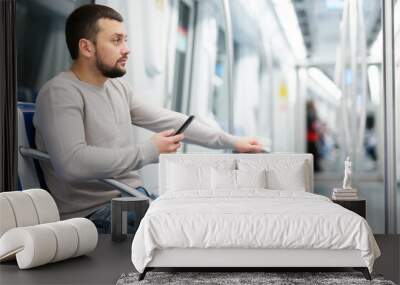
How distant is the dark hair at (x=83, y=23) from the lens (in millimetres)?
6949

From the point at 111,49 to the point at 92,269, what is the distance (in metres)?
2.75

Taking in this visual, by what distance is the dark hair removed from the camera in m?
6.95

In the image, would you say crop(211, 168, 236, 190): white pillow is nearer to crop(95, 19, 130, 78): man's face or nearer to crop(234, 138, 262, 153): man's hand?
crop(234, 138, 262, 153): man's hand

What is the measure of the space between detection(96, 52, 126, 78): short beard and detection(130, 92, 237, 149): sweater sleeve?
0.27 metres

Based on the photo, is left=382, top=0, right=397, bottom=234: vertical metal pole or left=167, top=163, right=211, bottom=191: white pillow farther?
left=382, top=0, right=397, bottom=234: vertical metal pole

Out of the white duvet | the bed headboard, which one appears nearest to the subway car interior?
the bed headboard

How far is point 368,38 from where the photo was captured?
7074mm

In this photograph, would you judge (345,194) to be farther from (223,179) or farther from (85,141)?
(85,141)

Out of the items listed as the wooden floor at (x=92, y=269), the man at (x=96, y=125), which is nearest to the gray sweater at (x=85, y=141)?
the man at (x=96, y=125)

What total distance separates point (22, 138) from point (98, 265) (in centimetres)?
220

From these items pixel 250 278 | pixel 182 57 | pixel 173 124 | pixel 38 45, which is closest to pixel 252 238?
pixel 250 278

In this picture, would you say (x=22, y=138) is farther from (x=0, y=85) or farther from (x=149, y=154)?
(x=149, y=154)

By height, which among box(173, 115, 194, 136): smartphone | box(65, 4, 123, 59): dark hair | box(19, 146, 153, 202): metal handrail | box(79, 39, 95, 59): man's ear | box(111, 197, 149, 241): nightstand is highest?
box(65, 4, 123, 59): dark hair

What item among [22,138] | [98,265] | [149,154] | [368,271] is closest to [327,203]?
[368,271]
